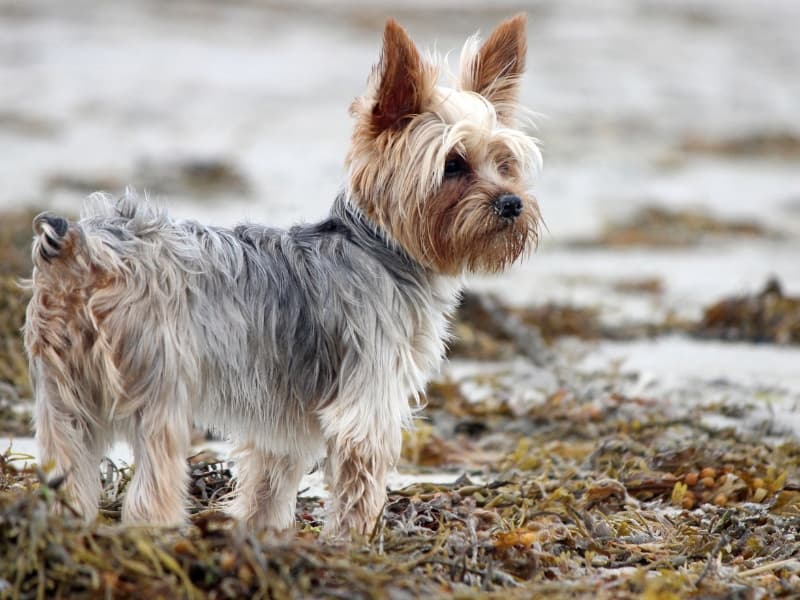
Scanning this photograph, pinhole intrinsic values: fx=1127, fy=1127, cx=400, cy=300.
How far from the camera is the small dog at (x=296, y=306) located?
444 centimetres

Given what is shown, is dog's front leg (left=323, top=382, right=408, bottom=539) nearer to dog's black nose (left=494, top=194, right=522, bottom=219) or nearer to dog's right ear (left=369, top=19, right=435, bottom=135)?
dog's black nose (left=494, top=194, right=522, bottom=219)

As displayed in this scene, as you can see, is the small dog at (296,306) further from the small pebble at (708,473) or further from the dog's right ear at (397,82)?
the small pebble at (708,473)

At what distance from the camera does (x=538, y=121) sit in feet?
73.0

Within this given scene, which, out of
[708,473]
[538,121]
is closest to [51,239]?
[708,473]

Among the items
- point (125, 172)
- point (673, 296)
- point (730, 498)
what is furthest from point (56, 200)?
point (730, 498)

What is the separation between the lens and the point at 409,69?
5266 millimetres

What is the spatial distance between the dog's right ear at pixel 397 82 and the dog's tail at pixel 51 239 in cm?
167

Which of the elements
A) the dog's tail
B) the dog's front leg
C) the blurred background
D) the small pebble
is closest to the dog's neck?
the dog's front leg

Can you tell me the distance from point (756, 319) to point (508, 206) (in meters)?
5.76

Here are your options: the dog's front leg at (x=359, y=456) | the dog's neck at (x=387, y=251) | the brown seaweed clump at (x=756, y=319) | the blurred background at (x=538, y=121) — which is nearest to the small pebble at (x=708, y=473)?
the dog's neck at (x=387, y=251)

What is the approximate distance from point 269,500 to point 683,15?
101 ft

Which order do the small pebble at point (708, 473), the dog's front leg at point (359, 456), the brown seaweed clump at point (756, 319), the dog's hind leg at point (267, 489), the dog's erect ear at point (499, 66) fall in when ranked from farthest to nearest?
the brown seaweed clump at point (756, 319) < the small pebble at point (708, 473) < the dog's erect ear at point (499, 66) < the dog's hind leg at point (267, 489) < the dog's front leg at point (359, 456)

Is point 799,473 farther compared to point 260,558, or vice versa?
point 799,473

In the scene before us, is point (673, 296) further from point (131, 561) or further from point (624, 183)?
point (131, 561)
